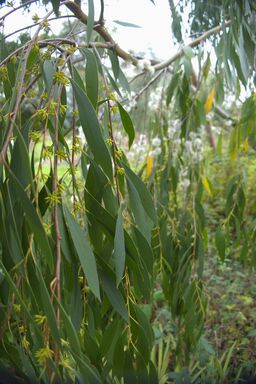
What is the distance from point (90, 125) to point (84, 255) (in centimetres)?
20

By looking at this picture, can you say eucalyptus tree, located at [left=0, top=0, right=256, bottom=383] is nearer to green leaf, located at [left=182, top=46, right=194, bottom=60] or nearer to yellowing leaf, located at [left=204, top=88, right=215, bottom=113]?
green leaf, located at [left=182, top=46, right=194, bottom=60]

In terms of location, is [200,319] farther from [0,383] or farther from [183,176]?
[0,383]

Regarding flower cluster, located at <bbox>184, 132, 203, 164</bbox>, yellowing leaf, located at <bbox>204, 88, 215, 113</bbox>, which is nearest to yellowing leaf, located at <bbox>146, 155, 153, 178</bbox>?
flower cluster, located at <bbox>184, 132, 203, 164</bbox>

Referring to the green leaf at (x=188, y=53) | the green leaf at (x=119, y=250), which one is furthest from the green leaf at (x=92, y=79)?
the green leaf at (x=188, y=53)

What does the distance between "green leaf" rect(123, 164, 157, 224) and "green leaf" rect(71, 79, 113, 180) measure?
9 cm

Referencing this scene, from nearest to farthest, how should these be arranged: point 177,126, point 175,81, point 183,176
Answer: point 175,81, point 177,126, point 183,176

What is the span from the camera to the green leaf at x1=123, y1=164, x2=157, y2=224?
28.5 inches

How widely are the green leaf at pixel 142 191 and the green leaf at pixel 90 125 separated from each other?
9 centimetres

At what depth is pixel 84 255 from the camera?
1.84 feet

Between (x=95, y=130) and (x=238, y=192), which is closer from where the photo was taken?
(x=95, y=130)

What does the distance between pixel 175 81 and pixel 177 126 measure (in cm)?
19

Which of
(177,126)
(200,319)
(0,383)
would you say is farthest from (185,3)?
(0,383)

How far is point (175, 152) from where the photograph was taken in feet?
5.55

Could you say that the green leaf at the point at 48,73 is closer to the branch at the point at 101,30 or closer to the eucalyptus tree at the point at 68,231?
the eucalyptus tree at the point at 68,231
